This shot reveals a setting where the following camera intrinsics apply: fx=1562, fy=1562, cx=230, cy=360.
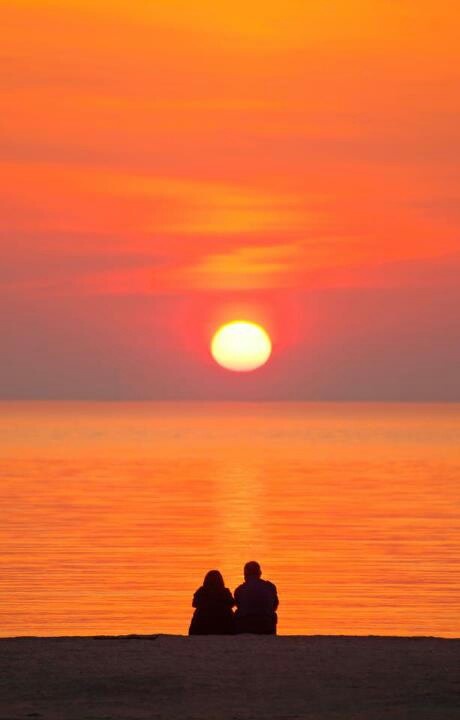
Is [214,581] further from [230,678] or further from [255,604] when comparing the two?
[230,678]

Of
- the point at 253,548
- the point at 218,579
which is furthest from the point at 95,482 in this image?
the point at 218,579

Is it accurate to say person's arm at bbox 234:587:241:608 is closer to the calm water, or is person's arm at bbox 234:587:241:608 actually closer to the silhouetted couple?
the silhouetted couple

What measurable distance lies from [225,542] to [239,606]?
26386 mm

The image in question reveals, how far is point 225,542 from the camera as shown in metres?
44.2

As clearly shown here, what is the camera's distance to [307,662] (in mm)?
15031

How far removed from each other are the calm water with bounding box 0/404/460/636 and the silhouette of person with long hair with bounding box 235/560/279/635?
389 inches

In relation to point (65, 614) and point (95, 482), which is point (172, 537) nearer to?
point (65, 614)

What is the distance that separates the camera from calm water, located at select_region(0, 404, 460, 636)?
3012 centimetres

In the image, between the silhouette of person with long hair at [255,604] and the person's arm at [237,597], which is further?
the person's arm at [237,597]

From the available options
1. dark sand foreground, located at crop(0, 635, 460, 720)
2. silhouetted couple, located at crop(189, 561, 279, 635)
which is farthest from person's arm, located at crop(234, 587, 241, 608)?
dark sand foreground, located at crop(0, 635, 460, 720)

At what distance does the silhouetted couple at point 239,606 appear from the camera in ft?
57.9

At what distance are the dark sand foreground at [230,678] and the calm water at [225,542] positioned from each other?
1159 centimetres

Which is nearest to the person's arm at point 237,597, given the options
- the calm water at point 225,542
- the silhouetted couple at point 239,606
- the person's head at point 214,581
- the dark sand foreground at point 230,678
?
the silhouetted couple at point 239,606

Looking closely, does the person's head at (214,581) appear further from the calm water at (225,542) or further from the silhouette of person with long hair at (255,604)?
the calm water at (225,542)
